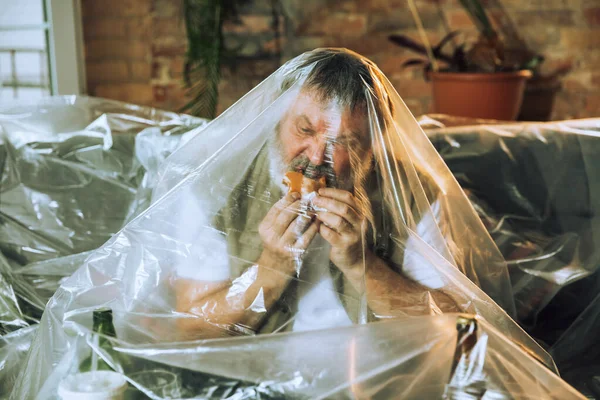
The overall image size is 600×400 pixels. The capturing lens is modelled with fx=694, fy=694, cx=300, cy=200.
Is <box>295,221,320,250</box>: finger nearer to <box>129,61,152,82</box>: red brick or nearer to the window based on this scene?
the window

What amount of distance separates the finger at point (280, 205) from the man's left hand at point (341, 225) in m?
0.03

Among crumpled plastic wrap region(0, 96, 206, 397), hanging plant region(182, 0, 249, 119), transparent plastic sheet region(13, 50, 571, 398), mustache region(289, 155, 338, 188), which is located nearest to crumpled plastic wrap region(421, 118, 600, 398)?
transparent plastic sheet region(13, 50, 571, 398)

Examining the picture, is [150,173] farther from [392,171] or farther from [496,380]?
[496,380]

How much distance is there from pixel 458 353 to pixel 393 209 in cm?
33

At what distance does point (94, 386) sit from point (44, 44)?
2.22 meters

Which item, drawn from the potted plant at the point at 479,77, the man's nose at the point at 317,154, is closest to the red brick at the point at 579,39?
the potted plant at the point at 479,77

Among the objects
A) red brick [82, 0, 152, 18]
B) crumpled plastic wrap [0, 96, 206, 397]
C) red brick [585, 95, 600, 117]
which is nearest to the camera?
crumpled plastic wrap [0, 96, 206, 397]

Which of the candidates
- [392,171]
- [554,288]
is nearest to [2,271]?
[392,171]

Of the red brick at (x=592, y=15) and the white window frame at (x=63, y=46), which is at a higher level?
the red brick at (x=592, y=15)

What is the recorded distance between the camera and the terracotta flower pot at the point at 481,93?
256 centimetres

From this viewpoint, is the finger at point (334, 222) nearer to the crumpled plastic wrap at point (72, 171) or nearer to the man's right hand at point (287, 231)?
the man's right hand at point (287, 231)

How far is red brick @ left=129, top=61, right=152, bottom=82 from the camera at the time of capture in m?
2.91

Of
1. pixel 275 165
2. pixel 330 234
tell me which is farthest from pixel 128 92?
pixel 330 234

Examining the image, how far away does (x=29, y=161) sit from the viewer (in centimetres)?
150
